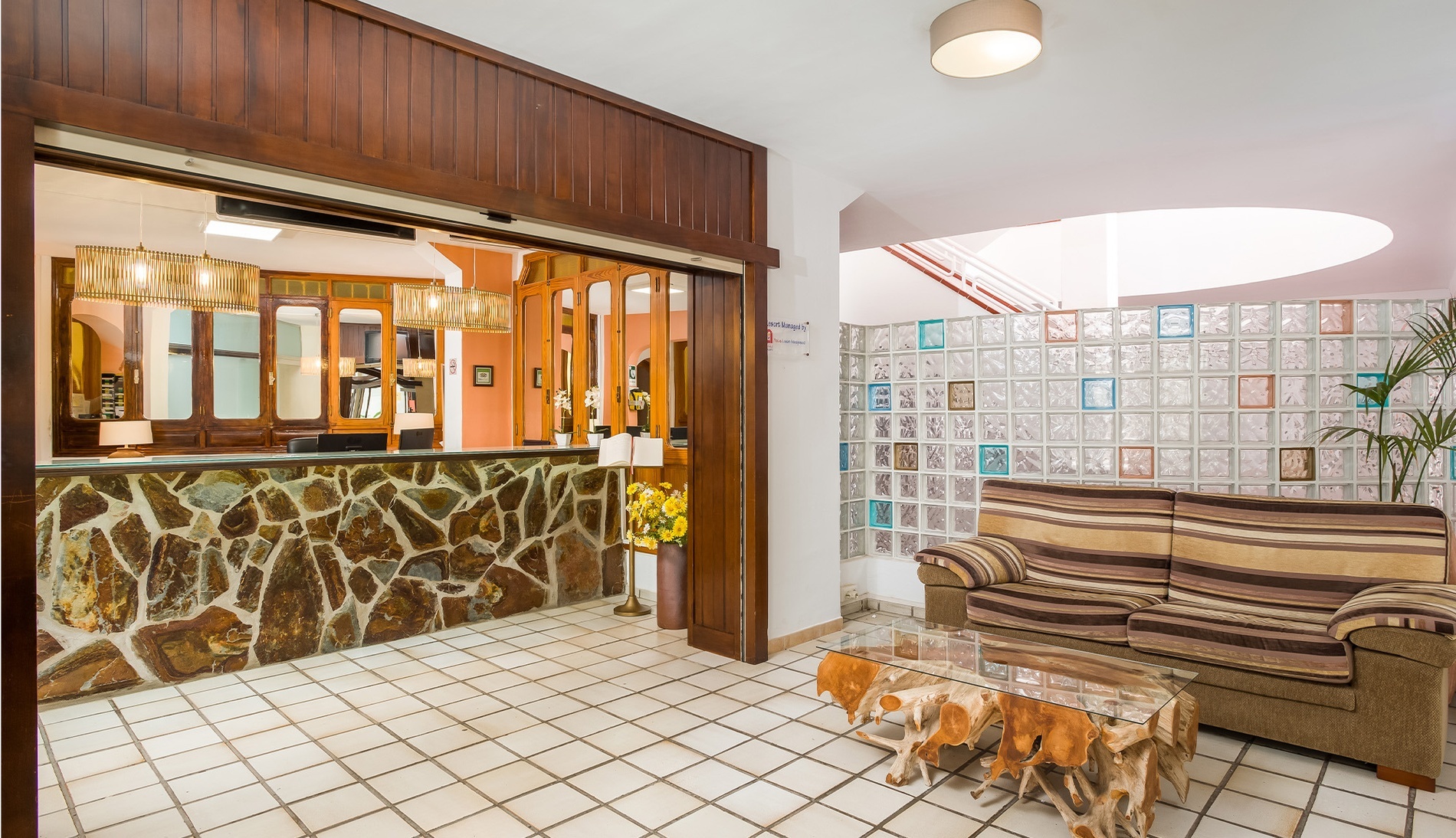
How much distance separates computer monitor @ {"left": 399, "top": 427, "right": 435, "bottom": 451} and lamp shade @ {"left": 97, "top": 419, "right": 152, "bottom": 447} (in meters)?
2.93

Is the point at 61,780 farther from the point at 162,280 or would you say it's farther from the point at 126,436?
the point at 126,436

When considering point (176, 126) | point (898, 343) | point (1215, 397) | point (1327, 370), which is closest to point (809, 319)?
point (898, 343)

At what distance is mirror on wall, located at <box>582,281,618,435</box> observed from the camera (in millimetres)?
6363

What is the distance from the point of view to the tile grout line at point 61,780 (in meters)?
2.43

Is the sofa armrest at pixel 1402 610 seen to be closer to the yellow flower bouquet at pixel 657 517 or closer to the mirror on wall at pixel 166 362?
the yellow flower bouquet at pixel 657 517

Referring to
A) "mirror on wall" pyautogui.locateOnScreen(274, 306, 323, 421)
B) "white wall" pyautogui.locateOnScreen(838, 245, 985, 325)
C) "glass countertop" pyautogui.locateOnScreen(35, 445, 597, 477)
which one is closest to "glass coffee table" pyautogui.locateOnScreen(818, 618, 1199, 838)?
"glass countertop" pyautogui.locateOnScreen(35, 445, 597, 477)

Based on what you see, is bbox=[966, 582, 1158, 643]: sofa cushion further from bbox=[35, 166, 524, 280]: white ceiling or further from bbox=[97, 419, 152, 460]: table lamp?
bbox=[97, 419, 152, 460]: table lamp

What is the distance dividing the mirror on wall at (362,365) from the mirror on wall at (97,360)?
1.77 metres

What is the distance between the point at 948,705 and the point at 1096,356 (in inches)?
107

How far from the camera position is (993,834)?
2.39 meters

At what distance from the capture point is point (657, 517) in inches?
187

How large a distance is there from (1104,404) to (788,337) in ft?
6.28

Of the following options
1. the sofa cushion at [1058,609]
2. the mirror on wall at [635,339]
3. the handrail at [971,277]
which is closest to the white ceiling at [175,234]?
the mirror on wall at [635,339]

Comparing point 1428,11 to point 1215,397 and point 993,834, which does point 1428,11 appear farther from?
point 993,834
